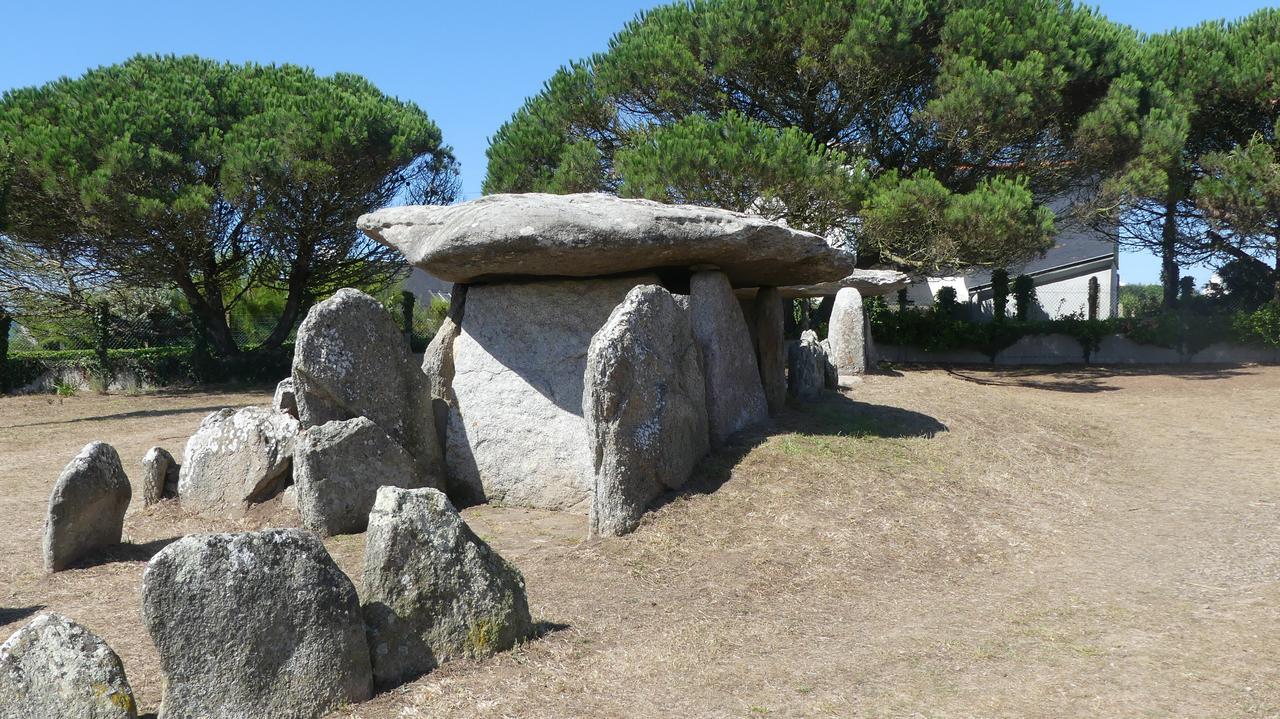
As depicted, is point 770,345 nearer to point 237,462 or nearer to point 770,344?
point 770,344

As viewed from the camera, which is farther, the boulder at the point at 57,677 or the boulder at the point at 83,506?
the boulder at the point at 83,506

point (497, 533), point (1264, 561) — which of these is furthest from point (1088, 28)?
point (497, 533)

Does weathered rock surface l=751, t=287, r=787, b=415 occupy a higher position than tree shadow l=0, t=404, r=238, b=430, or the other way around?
weathered rock surface l=751, t=287, r=787, b=415

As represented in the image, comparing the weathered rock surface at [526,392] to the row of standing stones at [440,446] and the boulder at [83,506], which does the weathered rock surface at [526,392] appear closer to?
the row of standing stones at [440,446]

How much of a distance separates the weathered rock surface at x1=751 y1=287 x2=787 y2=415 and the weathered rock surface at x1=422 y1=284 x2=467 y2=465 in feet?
10.6

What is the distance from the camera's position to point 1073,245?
100 feet

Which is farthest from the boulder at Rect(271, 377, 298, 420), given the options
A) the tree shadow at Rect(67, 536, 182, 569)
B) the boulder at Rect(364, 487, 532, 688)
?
the boulder at Rect(364, 487, 532, 688)

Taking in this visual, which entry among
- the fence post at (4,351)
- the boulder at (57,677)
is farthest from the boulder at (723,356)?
the fence post at (4,351)

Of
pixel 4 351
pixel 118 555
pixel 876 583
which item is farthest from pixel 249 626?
pixel 4 351

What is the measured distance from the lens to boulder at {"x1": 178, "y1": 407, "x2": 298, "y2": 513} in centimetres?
828

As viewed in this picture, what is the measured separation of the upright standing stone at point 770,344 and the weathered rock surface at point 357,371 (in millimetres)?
3852

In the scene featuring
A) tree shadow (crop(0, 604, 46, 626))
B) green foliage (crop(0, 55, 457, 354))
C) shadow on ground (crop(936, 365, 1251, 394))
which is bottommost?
tree shadow (crop(0, 604, 46, 626))

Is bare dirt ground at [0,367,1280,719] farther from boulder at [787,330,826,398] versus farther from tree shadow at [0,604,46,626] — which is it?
boulder at [787,330,826,398]

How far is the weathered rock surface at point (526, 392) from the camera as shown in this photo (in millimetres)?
8508
